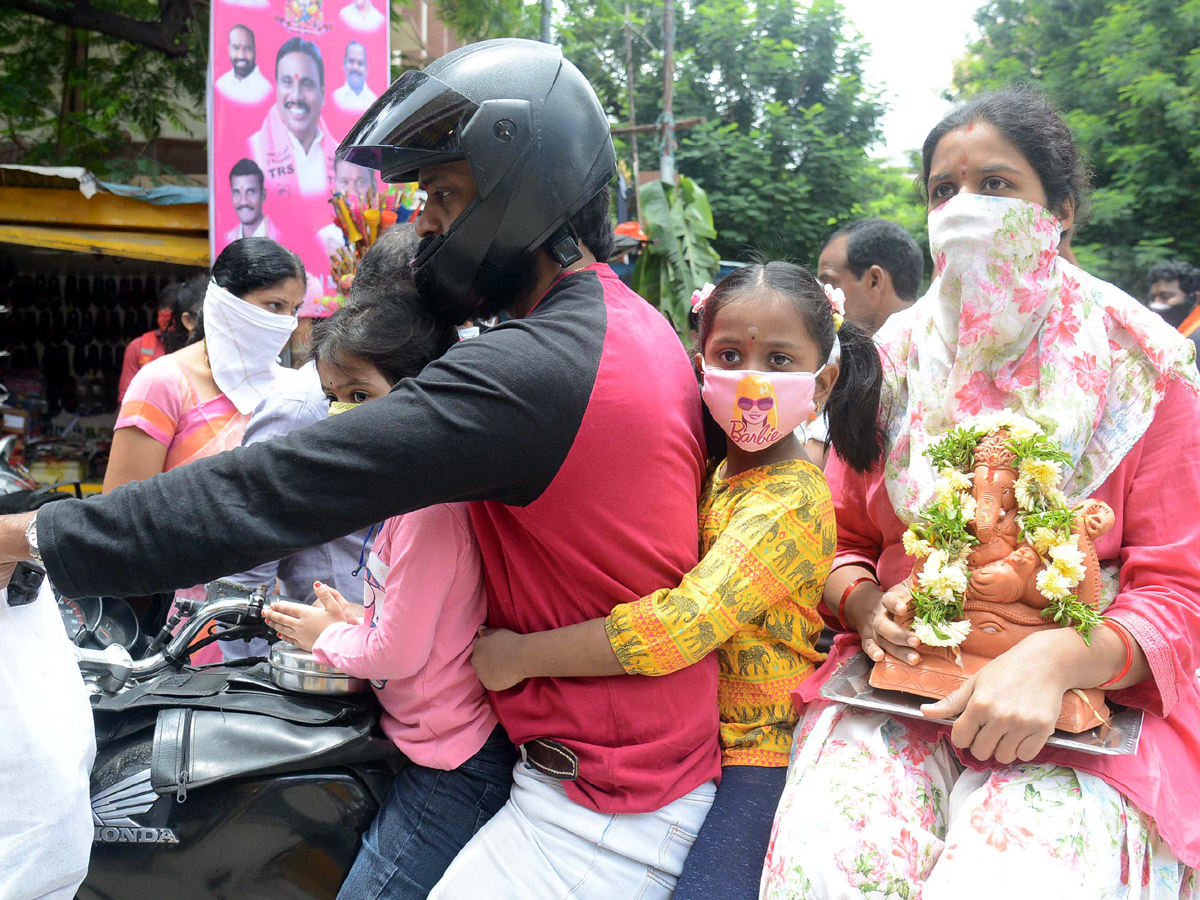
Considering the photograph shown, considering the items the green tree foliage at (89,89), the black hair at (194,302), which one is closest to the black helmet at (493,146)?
the black hair at (194,302)

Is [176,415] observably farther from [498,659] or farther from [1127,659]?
[1127,659]

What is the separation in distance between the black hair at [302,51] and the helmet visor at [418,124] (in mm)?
5323

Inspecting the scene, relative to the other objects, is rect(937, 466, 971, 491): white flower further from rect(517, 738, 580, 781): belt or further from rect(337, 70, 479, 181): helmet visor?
rect(337, 70, 479, 181): helmet visor

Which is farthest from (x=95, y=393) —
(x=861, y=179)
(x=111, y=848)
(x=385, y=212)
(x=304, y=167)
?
(x=861, y=179)

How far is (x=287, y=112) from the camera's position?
6.39 metres

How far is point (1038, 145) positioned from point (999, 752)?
1213 mm

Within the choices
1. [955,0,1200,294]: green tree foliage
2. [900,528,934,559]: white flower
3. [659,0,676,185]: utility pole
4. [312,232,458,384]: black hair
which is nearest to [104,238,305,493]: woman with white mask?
[312,232,458,384]: black hair

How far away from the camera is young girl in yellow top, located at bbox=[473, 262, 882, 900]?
165cm

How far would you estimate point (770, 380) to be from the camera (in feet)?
6.06

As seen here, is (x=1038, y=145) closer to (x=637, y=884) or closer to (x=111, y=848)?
(x=637, y=884)

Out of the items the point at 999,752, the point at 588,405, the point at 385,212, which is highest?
the point at 385,212

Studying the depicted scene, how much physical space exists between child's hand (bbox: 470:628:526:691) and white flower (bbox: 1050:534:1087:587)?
3.06 feet

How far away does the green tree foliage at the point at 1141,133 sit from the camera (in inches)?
524

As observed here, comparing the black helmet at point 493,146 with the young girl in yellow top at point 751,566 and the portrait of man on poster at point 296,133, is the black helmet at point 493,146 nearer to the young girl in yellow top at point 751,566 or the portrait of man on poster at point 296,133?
the young girl in yellow top at point 751,566
